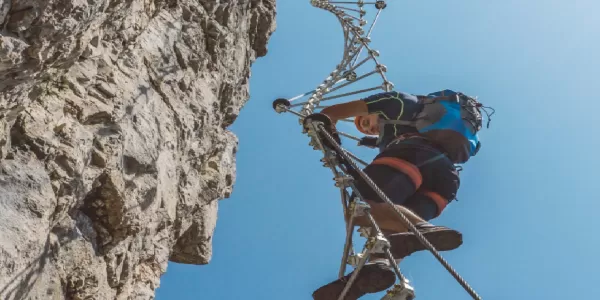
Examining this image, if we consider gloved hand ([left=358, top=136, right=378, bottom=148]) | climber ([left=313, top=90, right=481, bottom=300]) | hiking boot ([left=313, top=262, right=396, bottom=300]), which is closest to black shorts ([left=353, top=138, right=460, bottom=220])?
climber ([left=313, top=90, right=481, bottom=300])

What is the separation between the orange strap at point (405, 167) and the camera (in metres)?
5.25

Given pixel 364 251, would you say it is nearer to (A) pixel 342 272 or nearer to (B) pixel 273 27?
(A) pixel 342 272

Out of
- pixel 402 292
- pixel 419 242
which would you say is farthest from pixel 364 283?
pixel 402 292

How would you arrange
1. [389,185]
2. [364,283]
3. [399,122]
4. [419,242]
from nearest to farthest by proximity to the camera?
[364,283] < [419,242] < [389,185] < [399,122]

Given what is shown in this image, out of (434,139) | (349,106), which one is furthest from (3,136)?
(434,139)

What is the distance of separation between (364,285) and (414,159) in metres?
1.86

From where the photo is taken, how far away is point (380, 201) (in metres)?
4.84

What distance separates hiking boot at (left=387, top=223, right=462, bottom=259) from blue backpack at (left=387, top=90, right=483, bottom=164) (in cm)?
167

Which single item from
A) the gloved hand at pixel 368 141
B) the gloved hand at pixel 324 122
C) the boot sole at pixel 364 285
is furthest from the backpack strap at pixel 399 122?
the boot sole at pixel 364 285

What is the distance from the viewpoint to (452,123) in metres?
5.75

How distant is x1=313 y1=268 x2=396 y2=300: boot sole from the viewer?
155 inches

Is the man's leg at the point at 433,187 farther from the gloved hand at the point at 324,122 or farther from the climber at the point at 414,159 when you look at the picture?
the gloved hand at the point at 324,122

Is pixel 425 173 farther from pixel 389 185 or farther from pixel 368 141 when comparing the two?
pixel 368 141

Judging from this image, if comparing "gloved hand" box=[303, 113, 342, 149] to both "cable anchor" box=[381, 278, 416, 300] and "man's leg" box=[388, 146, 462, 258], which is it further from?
"cable anchor" box=[381, 278, 416, 300]
